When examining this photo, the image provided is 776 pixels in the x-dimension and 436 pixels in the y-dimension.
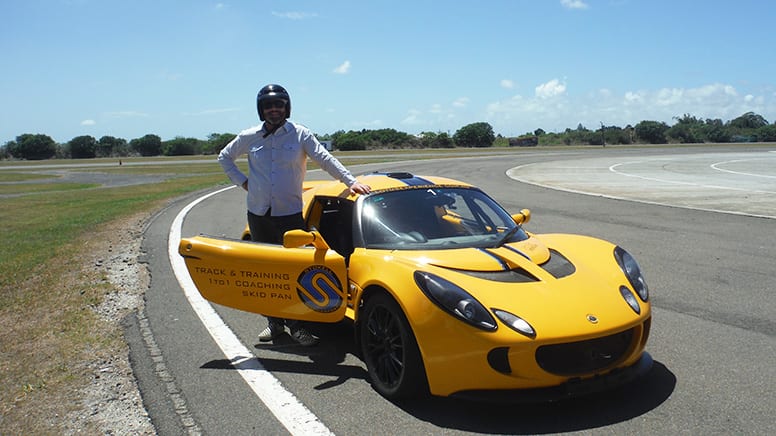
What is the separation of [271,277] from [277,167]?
108 centimetres

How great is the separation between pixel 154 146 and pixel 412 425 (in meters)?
91.7

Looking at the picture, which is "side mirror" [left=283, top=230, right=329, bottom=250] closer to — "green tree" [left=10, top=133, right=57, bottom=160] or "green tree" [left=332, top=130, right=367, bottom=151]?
"green tree" [left=332, top=130, right=367, bottom=151]

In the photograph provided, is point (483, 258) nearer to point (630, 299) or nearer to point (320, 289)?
point (630, 299)

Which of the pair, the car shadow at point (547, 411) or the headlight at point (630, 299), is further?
the headlight at point (630, 299)

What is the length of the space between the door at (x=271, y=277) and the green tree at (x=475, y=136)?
288 ft

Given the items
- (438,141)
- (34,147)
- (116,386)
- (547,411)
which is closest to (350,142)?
(438,141)

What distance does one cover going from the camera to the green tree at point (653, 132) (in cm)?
8719

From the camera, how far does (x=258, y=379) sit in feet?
13.0

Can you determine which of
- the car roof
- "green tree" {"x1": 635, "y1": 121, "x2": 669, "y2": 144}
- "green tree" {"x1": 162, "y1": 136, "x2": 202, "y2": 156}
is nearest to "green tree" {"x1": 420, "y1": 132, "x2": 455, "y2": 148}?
"green tree" {"x1": 635, "y1": 121, "x2": 669, "y2": 144}

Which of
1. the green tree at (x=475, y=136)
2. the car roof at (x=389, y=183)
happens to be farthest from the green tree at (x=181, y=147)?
the car roof at (x=389, y=183)

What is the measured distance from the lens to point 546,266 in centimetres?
383

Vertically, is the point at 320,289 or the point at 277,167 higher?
the point at 277,167

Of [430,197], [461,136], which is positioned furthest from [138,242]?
[461,136]

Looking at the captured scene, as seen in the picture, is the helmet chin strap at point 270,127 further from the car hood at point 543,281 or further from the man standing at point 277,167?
the car hood at point 543,281
